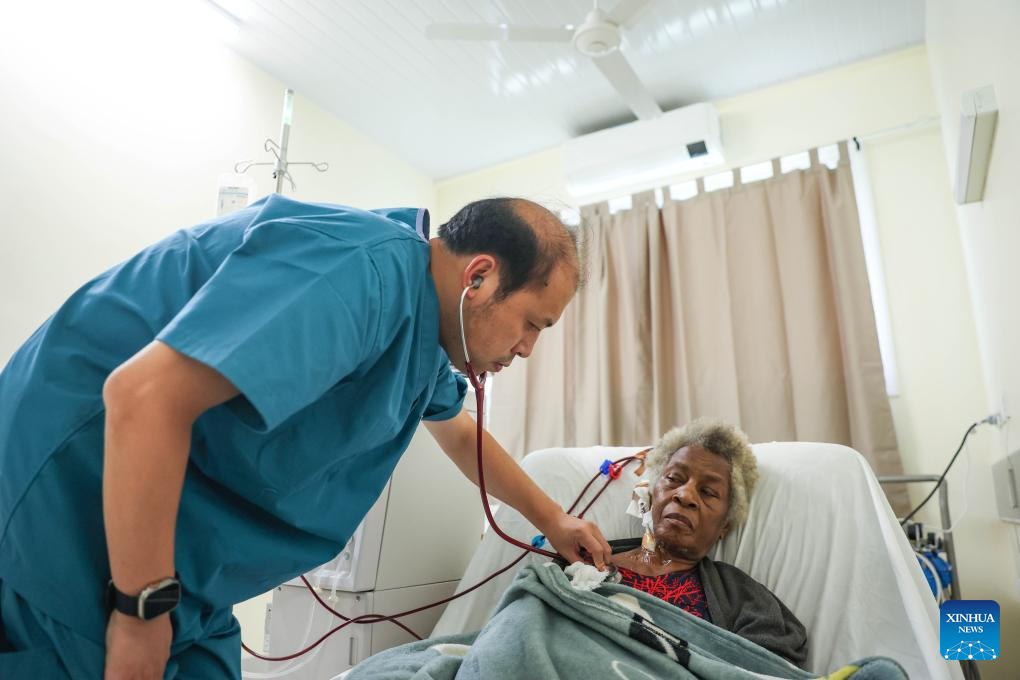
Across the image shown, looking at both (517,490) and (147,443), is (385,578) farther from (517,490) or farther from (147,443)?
(147,443)

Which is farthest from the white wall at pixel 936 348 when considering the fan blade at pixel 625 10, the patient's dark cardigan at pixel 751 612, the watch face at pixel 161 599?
the watch face at pixel 161 599

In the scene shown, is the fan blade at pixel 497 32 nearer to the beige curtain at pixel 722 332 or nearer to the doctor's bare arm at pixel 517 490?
the beige curtain at pixel 722 332

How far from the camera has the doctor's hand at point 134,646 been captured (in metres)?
0.70

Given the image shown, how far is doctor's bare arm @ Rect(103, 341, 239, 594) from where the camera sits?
61 centimetres

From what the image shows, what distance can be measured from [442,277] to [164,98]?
2328mm

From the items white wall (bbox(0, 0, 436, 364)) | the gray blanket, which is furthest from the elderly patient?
white wall (bbox(0, 0, 436, 364))

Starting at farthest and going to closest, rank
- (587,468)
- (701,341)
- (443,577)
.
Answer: (701,341), (587,468), (443,577)

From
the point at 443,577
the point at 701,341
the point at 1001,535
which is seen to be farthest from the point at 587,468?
the point at 1001,535

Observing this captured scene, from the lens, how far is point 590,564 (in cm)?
136

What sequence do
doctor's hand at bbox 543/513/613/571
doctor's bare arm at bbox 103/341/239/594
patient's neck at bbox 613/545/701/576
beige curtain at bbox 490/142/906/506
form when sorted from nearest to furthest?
doctor's bare arm at bbox 103/341/239/594 < doctor's hand at bbox 543/513/613/571 < patient's neck at bbox 613/545/701/576 < beige curtain at bbox 490/142/906/506

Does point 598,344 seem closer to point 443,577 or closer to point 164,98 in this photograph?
point 443,577

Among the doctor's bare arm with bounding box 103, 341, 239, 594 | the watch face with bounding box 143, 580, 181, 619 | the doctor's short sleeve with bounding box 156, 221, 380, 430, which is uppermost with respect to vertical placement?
the doctor's short sleeve with bounding box 156, 221, 380, 430

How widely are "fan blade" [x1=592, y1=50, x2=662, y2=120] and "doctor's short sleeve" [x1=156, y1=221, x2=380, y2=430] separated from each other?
183cm

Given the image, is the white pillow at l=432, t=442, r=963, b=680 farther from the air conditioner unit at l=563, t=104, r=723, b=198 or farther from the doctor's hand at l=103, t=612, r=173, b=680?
the air conditioner unit at l=563, t=104, r=723, b=198
